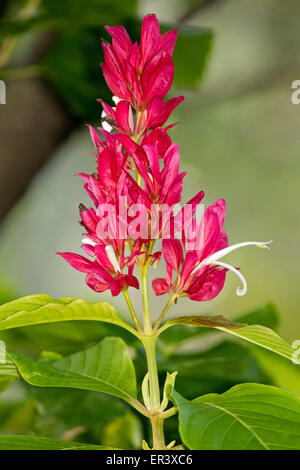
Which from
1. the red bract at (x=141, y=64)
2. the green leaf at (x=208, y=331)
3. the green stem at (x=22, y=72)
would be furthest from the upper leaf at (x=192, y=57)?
the red bract at (x=141, y=64)

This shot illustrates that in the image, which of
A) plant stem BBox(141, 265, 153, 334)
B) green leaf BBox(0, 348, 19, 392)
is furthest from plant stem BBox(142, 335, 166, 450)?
green leaf BBox(0, 348, 19, 392)

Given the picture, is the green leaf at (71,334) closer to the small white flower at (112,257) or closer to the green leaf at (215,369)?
the green leaf at (215,369)

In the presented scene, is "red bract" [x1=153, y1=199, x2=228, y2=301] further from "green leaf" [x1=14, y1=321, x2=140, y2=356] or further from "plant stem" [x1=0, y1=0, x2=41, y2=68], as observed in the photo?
"plant stem" [x1=0, y1=0, x2=41, y2=68]

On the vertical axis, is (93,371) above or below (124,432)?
above

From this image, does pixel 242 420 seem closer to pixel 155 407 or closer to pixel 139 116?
pixel 155 407

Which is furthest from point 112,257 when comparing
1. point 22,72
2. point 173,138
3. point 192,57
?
point 173,138
